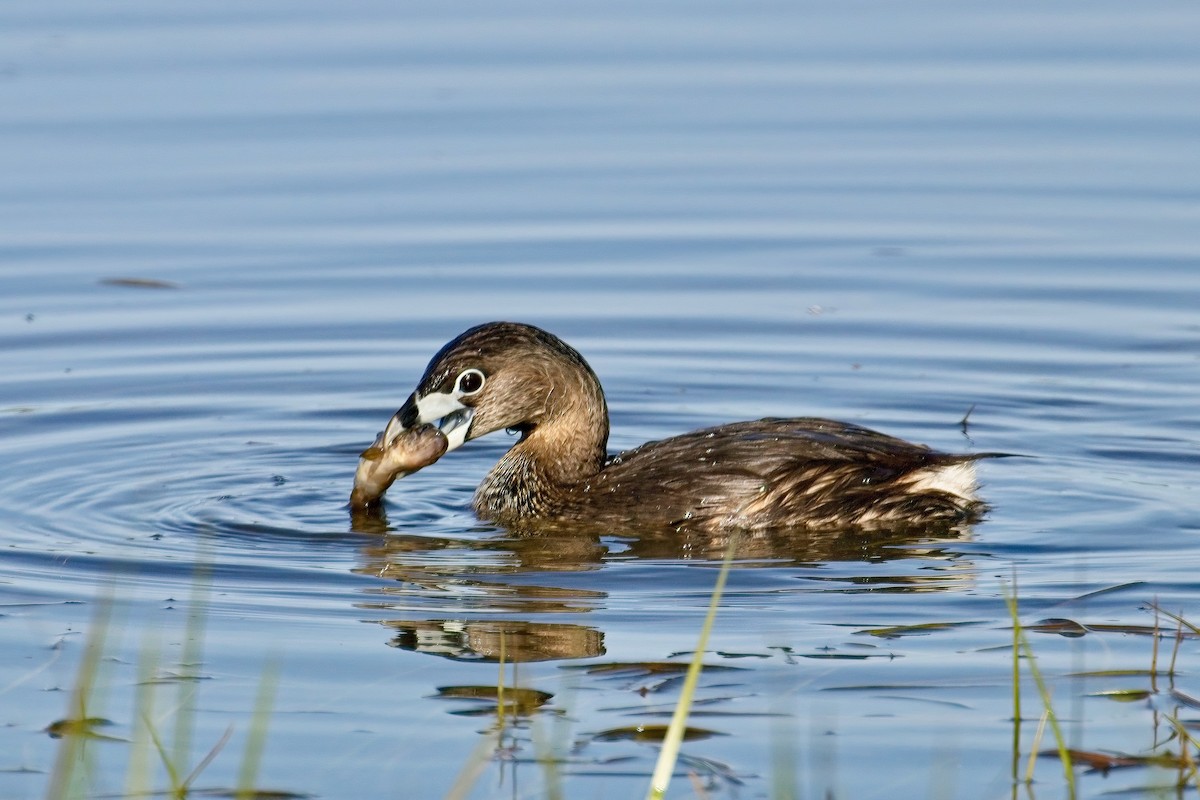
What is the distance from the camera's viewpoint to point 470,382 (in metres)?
9.02

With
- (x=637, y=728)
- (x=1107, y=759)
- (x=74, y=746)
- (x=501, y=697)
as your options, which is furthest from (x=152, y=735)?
(x=1107, y=759)

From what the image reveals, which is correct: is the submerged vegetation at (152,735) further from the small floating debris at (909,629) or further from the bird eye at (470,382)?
the bird eye at (470,382)

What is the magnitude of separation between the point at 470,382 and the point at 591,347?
2773 mm

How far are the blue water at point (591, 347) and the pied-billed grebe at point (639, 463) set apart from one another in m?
0.22

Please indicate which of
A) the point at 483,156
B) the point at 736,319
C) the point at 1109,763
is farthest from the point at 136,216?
the point at 1109,763

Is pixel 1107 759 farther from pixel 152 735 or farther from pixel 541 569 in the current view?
pixel 541 569

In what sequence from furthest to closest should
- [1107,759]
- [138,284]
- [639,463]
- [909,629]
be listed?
[138,284]
[639,463]
[909,629]
[1107,759]

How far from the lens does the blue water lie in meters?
6.14

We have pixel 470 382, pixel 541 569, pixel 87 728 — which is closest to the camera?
pixel 87 728

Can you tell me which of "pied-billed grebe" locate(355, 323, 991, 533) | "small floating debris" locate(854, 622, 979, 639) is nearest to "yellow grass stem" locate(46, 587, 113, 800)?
"small floating debris" locate(854, 622, 979, 639)

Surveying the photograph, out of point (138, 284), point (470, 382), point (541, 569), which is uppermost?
point (138, 284)

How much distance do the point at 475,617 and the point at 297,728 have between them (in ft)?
4.27

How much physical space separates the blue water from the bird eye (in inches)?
22.4

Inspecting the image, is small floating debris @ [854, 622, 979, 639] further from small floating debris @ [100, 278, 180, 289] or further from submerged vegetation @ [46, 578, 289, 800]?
small floating debris @ [100, 278, 180, 289]
